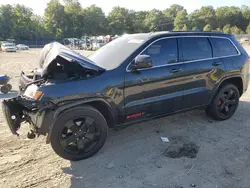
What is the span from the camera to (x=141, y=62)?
3818 millimetres

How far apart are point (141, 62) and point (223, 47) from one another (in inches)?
86.7

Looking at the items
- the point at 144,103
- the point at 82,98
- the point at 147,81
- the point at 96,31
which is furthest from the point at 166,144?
the point at 96,31

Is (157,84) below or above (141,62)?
below

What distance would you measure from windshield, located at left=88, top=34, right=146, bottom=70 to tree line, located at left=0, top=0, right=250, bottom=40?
82.3 meters

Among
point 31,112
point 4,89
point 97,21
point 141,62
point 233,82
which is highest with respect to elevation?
point 97,21

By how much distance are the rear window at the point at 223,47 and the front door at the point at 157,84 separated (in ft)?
3.28

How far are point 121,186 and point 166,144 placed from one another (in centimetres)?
137

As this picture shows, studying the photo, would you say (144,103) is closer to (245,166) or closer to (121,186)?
(121,186)

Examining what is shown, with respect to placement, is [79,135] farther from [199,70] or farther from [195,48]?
[195,48]

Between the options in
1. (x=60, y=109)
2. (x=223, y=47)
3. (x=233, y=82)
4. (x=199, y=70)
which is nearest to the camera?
(x=60, y=109)

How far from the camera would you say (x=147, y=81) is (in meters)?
4.04

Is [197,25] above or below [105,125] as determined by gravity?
above

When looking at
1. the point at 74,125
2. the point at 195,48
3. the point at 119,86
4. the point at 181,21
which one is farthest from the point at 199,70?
the point at 181,21

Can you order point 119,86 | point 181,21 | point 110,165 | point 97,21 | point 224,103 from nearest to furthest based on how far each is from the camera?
1. point 110,165
2. point 119,86
3. point 224,103
4. point 97,21
5. point 181,21
